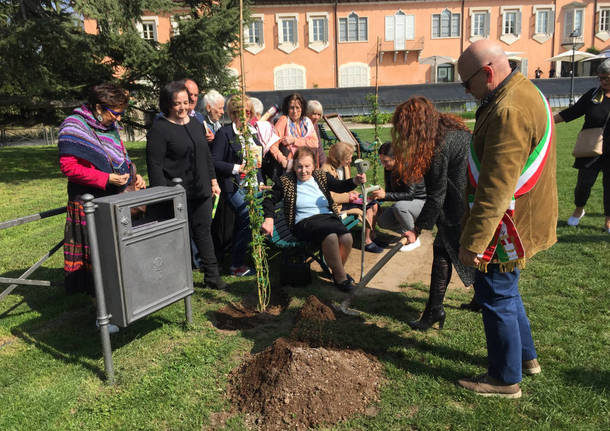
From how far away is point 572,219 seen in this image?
627 centimetres

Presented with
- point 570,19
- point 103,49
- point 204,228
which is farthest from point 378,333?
point 570,19

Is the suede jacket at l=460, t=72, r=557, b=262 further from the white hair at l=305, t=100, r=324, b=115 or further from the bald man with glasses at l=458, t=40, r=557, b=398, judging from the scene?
the white hair at l=305, t=100, r=324, b=115

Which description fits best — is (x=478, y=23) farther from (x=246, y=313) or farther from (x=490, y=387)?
(x=490, y=387)

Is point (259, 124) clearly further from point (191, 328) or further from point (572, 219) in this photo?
point (572, 219)

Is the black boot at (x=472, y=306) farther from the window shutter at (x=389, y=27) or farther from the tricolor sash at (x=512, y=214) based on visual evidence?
the window shutter at (x=389, y=27)

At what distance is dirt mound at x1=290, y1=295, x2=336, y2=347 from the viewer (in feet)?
11.3

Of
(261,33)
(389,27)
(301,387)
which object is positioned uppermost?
(389,27)

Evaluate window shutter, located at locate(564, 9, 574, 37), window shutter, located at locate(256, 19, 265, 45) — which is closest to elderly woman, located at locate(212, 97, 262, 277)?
window shutter, located at locate(256, 19, 265, 45)

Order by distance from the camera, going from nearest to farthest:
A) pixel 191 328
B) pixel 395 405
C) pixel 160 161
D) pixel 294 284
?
pixel 395 405
pixel 191 328
pixel 160 161
pixel 294 284

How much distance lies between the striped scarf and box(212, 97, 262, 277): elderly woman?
1.35 meters

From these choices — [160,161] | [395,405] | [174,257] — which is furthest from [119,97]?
[395,405]

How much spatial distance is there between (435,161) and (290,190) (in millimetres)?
1659

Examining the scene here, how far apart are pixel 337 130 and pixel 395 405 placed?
6525 mm

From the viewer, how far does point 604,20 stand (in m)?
41.0
